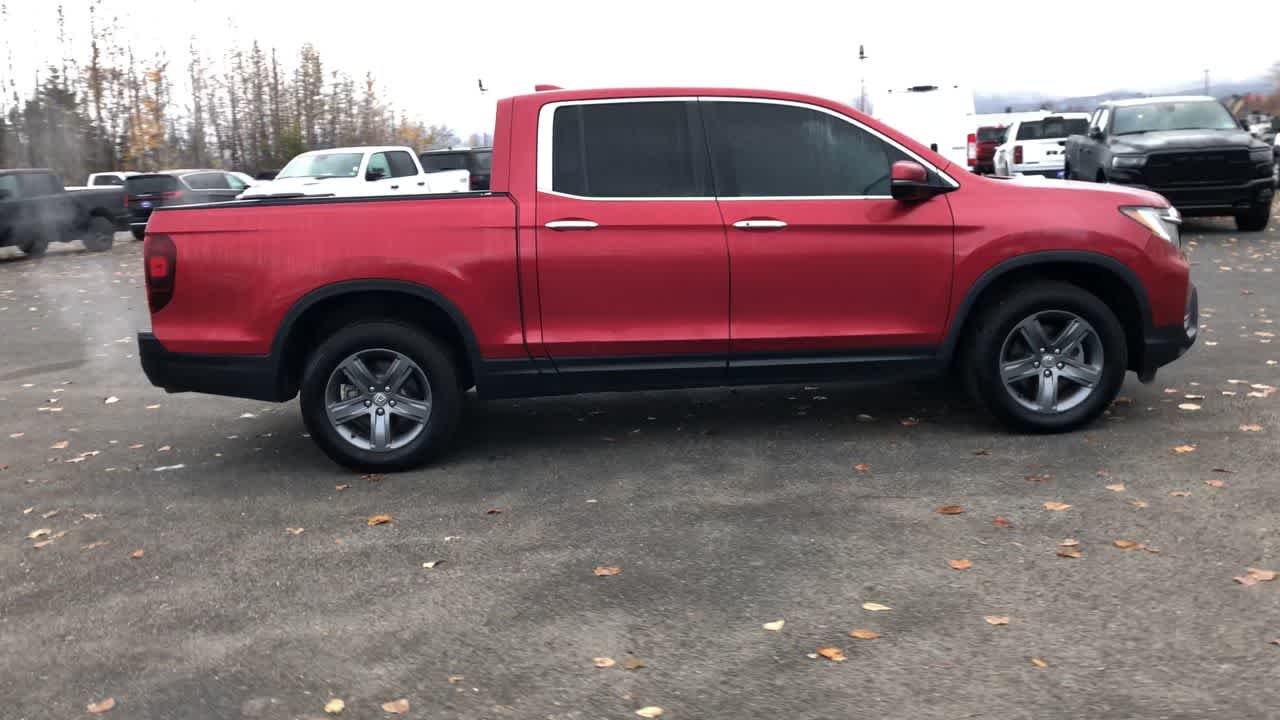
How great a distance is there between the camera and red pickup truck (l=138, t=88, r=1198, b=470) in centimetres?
646

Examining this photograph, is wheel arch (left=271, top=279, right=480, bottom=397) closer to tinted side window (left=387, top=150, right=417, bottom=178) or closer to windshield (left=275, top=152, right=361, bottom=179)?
windshield (left=275, top=152, right=361, bottom=179)

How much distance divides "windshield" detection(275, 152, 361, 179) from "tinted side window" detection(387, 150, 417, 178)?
85cm

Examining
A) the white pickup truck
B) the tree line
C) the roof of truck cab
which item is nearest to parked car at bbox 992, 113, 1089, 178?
the roof of truck cab

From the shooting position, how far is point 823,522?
5453mm

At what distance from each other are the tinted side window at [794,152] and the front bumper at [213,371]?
2626 mm

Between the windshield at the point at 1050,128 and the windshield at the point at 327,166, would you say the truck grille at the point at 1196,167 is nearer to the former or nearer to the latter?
the windshield at the point at 1050,128

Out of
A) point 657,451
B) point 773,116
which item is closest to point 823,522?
point 657,451

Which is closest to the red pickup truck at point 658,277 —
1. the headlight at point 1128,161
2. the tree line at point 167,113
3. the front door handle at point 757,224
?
the front door handle at point 757,224

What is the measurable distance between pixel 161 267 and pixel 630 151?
252 centimetres

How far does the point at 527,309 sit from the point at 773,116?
5.56 feet

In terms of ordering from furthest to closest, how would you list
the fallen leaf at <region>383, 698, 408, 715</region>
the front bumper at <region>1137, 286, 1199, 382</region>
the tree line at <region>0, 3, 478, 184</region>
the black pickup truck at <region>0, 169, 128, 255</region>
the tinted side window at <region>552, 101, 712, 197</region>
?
the tree line at <region>0, 3, 478, 184</region>
the black pickup truck at <region>0, 169, 128, 255</region>
the front bumper at <region>1137, 286, 1199, 382</region>
the tinted side window at <region>552, 101, 712, 197</region>
the fallen leaf at <region>383, 698, 408, 715</region>

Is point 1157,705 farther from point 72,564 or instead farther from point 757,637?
point 72,564

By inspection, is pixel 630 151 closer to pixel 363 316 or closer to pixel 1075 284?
pixel 363 316

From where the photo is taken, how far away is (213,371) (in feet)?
21.4
